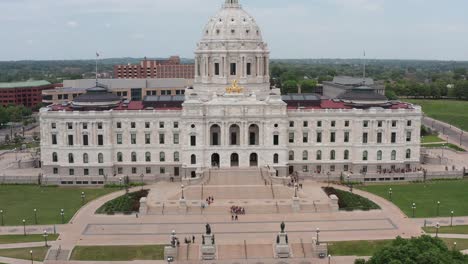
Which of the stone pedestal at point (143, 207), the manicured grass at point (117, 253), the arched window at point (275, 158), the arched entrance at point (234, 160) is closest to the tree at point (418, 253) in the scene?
the manicured grass at point (117, 253)

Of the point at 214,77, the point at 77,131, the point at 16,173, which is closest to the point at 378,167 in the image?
the point at 214,77

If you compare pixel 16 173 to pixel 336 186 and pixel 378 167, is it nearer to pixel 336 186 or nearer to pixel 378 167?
pixel 336 186

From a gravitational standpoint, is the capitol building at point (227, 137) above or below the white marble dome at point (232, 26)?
below

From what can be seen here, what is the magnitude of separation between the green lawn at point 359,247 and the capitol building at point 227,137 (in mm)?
40050

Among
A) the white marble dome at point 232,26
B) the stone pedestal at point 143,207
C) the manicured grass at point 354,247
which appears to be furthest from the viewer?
the white marble dome at point 232,26

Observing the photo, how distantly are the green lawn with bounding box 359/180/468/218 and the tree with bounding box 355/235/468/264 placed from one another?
110ft

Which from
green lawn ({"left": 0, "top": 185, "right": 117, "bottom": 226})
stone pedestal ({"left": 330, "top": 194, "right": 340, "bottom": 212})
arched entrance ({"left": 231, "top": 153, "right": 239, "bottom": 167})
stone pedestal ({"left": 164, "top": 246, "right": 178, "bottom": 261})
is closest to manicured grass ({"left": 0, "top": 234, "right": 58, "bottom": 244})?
green lawn ({"left": 0, "top": 185, "right": 117, "bottom": 226})

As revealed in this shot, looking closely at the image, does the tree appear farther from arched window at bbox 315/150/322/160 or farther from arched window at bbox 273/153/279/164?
arched window at bbox 315/150/322/160

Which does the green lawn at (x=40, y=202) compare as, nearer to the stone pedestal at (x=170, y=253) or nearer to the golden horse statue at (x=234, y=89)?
the stone pedestal at (x=170, y=253)

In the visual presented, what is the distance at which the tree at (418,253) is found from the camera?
53906 mm

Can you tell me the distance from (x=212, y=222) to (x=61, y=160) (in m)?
46.2

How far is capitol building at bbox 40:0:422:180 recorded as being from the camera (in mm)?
117438

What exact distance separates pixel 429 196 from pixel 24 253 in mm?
67132

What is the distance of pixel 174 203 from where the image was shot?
320 feet
